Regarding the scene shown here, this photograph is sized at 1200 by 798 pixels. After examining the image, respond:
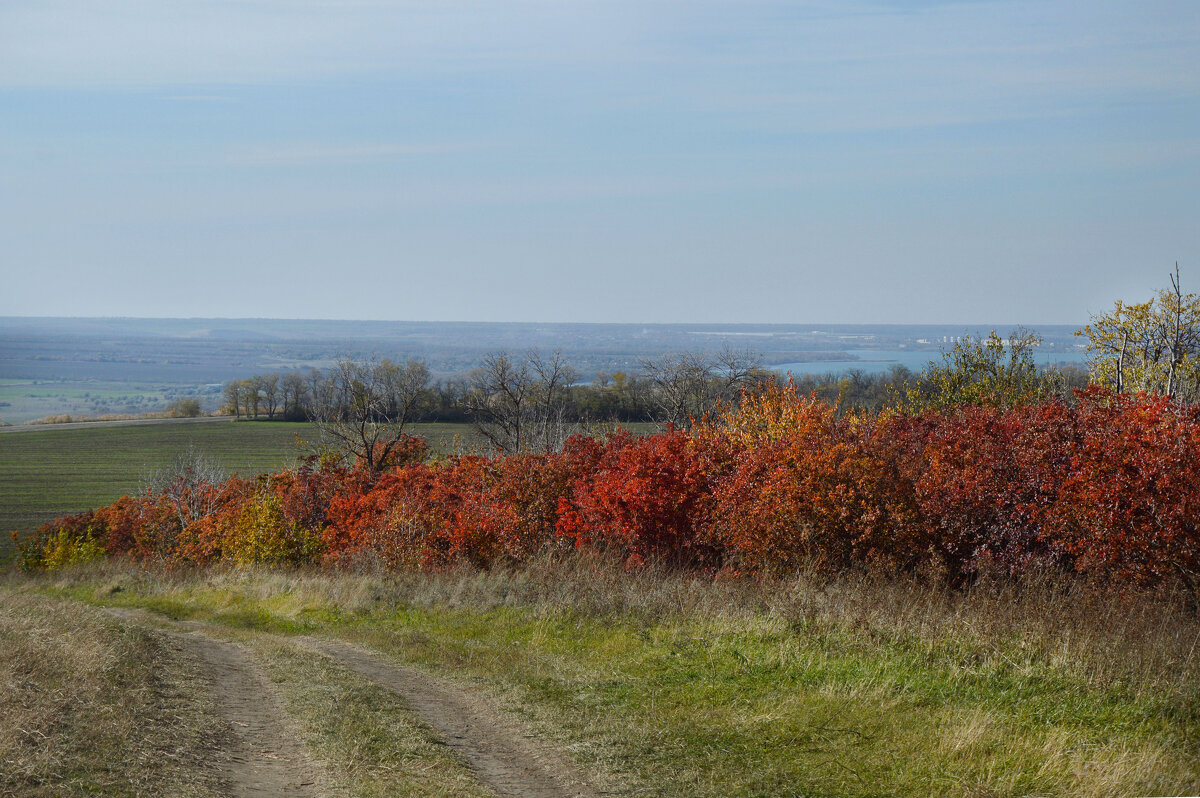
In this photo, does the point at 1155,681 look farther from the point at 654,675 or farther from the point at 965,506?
the point at 965,506

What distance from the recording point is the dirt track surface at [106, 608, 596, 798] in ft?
24.0

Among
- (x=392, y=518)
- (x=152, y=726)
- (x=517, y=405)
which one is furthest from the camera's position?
(x=517, y=405)

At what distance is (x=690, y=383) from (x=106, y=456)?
7992cm

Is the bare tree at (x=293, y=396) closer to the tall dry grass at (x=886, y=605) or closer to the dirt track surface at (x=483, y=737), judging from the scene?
the tall dry grass at (x=886, y=605)

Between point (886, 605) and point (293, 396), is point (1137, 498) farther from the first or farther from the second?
point (293, 396)

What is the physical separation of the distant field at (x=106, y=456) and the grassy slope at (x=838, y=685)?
5554 centimetres

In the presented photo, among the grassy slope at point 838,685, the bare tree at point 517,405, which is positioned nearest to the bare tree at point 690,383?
the bare tree at point 517,405

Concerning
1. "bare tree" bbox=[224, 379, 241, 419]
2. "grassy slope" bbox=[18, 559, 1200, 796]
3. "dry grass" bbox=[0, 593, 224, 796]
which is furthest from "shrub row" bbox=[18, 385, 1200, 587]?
"bare tree" bbox=[224, 379, 241, 419]

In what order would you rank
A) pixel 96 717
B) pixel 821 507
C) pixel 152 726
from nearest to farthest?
pixel 96 717, pixel 152 726, pixel 821 507

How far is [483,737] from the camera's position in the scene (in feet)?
28.6

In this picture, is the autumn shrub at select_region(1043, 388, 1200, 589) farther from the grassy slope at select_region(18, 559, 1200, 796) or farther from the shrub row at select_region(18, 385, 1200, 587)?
the grassy slope at select_region(18, 559, 1200, 796)

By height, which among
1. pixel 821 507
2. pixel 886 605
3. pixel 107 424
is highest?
pixel 821 507

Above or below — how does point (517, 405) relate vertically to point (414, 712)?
above

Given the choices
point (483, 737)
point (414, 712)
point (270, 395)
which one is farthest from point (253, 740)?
point (270, 395)
